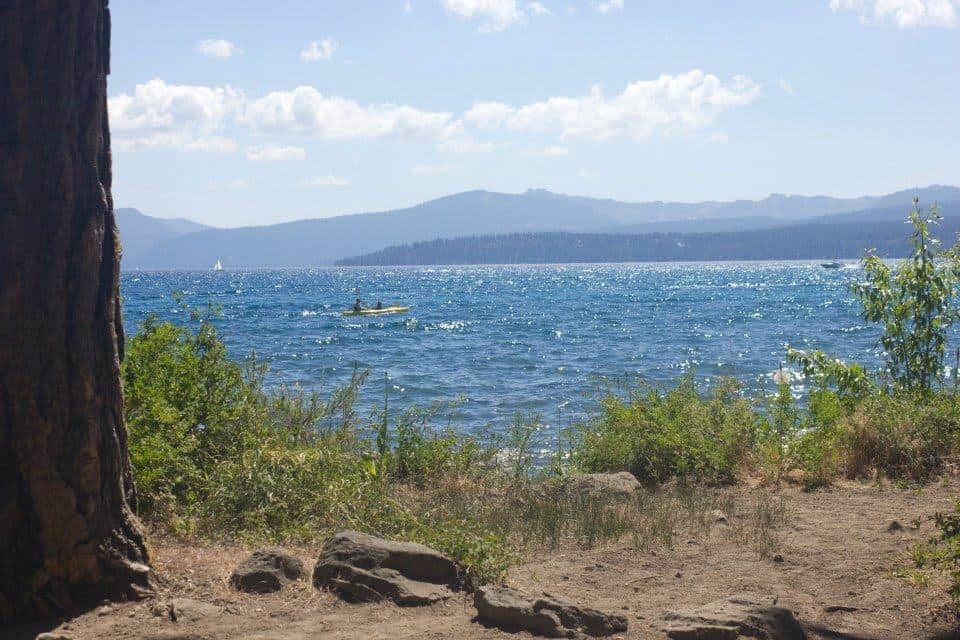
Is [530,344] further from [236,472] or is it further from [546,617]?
[546,617]

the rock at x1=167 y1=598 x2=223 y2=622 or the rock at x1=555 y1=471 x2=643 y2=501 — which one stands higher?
the rock at x1=167 y1=598 x2=223 y2=622

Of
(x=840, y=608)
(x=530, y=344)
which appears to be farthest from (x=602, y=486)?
(x=530, y=344)

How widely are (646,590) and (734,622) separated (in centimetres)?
104

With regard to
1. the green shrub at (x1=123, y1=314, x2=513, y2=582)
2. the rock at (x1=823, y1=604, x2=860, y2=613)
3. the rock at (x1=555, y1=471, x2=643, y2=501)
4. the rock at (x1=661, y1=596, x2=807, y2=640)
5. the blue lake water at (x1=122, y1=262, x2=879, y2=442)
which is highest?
the green shrub at (x1=123, y1=314, x2=513, y2=582)

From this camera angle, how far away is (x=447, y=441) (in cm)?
980

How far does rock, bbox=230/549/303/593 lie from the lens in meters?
5.20

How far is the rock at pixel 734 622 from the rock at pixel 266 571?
2173mm

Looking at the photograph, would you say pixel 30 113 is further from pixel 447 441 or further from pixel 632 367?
pixel 632 367

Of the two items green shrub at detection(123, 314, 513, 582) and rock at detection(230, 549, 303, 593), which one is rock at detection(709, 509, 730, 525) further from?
rock at detection(230, 549, 303, 593)

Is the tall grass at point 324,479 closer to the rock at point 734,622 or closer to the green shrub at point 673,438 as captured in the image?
the green shrub at point 673,438

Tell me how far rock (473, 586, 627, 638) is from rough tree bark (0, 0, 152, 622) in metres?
2.04

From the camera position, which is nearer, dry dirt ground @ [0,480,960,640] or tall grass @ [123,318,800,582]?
dry dirt ground @ [0,480,960,640]

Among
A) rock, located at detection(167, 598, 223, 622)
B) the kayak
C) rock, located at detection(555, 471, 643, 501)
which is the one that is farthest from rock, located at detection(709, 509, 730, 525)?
the kayak

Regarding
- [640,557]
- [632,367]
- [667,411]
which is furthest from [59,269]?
[632,367]
